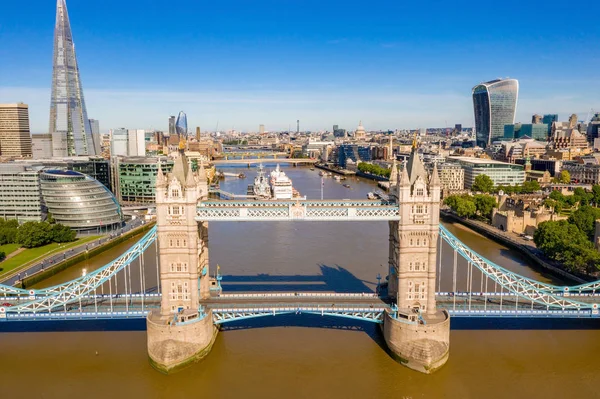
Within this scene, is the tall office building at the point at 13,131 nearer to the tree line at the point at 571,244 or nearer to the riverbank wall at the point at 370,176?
the riverbank wall at the point at 370,176

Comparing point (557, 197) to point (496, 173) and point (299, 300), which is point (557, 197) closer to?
point (496, 173)

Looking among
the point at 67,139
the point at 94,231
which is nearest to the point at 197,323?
the point at 94,231

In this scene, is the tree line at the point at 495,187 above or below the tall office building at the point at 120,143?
below

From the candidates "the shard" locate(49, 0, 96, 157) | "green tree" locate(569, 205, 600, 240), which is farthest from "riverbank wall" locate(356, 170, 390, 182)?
"the shard" locate(49, 0, 96, 157)

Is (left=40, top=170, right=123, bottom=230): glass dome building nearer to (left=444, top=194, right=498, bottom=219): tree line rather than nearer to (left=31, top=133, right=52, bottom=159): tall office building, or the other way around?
(left=444, top=194, right=498, bottom=219): tree line

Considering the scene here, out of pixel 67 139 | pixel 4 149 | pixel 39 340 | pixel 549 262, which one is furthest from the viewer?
pixel 4 149

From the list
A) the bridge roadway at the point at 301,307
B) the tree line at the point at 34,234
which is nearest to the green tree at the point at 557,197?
the bridge roadway at the point at 301,307

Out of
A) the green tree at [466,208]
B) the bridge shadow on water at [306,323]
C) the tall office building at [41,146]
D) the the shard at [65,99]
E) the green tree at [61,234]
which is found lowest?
the bridge shadow on water at [306,323]

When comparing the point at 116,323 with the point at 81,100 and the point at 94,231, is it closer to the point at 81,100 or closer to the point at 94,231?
the point at 94,231
